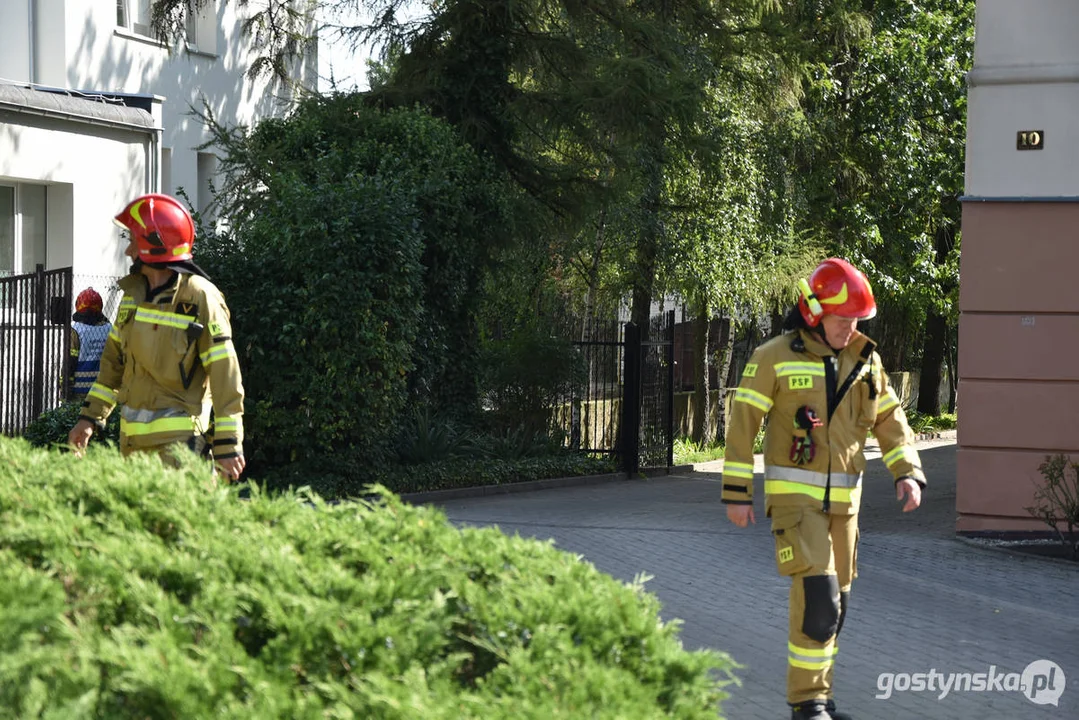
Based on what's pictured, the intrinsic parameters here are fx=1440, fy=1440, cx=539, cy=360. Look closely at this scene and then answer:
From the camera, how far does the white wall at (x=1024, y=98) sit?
37.8 feet

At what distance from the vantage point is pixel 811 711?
578 cm

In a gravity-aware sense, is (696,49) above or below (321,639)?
above

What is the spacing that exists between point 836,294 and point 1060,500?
6279 mm

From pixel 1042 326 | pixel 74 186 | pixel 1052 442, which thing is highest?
pixel 74 186

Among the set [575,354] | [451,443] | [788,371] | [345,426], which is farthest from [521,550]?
[575,354]

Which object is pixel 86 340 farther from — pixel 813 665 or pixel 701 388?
pixel 701 388

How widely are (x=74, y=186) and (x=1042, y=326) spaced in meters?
11.8

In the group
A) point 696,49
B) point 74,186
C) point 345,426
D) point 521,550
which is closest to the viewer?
point 521,550

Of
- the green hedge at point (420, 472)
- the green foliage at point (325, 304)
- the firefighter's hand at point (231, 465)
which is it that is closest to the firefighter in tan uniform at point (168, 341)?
the firefighter's hand at point (231, 465)

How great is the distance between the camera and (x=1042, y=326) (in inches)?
454

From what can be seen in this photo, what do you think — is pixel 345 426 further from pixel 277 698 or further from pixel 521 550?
pixel 277 698

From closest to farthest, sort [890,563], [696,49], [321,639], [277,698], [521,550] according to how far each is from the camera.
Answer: [277,698] → [321,639] → [521,550] → [890,563] → [696,49]

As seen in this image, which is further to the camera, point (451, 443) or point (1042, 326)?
point (451, 443)

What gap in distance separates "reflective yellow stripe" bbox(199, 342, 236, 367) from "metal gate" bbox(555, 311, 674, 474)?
11.9 m
